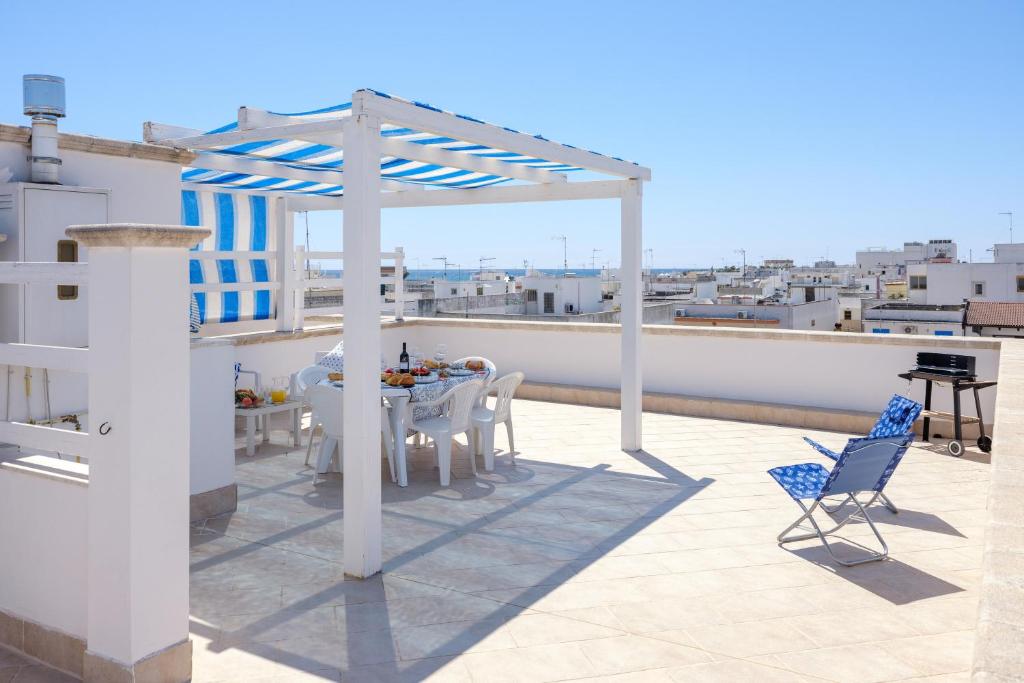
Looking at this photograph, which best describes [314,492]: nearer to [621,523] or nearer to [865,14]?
[621,523]

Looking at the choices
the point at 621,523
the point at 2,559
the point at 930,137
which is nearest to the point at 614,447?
the point at 621,523

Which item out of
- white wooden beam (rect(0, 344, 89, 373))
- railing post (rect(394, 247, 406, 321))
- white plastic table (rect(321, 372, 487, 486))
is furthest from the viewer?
railing post (rect(394, 247, 406, 321))

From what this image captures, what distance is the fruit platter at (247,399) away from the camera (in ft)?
22.5

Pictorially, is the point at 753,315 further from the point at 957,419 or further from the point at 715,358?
the point at 957,419

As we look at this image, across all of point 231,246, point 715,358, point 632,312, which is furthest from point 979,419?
point 231,246

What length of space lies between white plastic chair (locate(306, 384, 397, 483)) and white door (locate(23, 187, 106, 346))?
62.4 inches

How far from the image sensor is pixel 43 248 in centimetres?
443

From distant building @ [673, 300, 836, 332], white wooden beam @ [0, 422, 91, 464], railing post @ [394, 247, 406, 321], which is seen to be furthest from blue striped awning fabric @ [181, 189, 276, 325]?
distant building @ [673, 300, 836, 332]

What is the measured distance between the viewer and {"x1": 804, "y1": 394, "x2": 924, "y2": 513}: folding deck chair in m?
5.03

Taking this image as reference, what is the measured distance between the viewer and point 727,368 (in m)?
8.63

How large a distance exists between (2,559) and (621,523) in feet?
10.8

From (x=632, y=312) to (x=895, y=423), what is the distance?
2.37m

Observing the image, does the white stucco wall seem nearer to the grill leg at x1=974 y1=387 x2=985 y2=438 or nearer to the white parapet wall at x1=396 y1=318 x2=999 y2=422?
the grill leg at x1=974 y1=387 x2=985 y2=438

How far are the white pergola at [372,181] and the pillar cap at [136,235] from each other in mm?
1403
